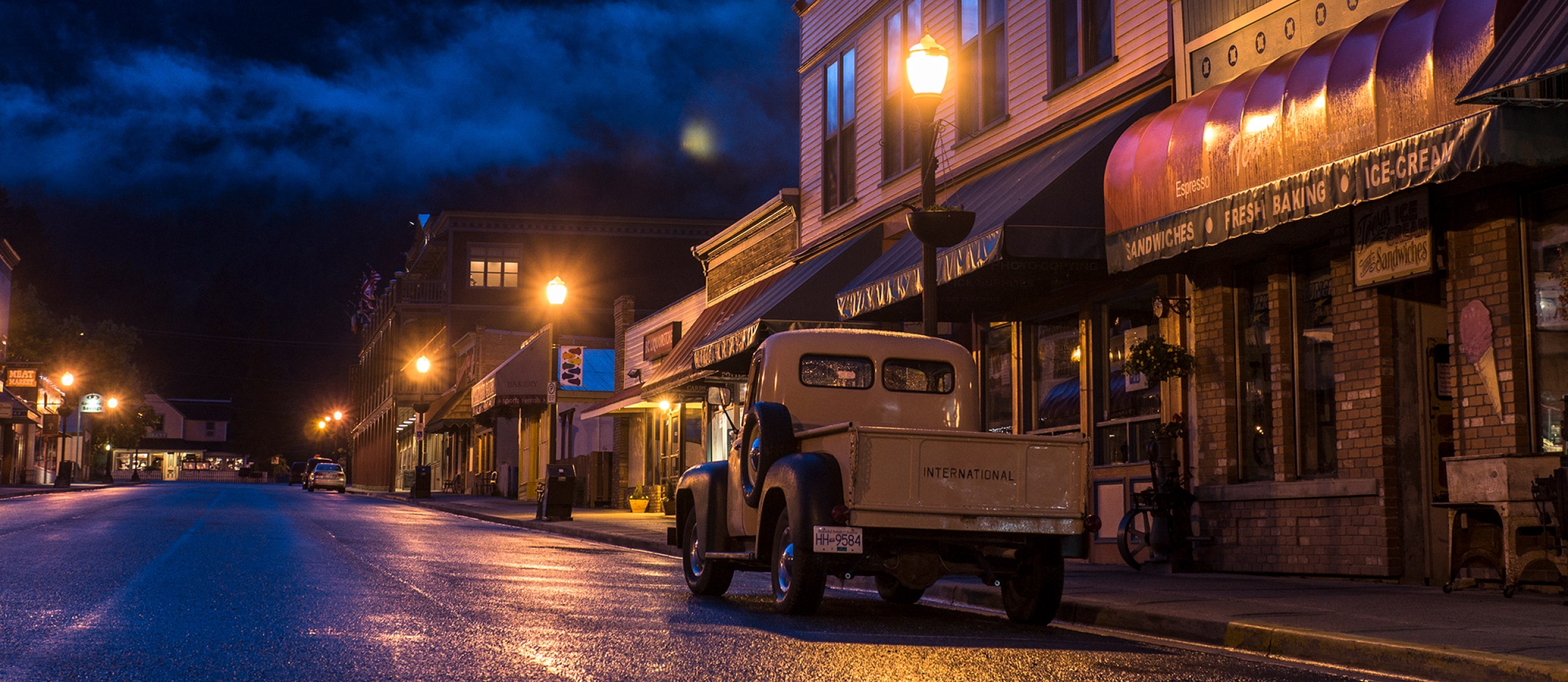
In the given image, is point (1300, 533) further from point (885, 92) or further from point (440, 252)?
point (440, 252)

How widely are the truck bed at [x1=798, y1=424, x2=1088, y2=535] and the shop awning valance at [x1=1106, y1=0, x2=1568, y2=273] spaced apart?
3090mm

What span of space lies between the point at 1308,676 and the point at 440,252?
63.4 meters

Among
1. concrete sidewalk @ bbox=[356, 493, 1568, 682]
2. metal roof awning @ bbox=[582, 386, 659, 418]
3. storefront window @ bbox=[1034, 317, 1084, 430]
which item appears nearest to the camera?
concrete sidewalk @ bbox=[356, 493, 1568, 682]

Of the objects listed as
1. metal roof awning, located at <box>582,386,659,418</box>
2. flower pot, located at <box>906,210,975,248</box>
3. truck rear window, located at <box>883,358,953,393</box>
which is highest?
flower pot, located at <box>906,210,975,248</box>

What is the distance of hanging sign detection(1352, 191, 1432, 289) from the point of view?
1184cm

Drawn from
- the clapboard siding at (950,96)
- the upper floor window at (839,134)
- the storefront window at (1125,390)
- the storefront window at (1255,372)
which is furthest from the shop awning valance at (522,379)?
the storefront window at (1255,372)

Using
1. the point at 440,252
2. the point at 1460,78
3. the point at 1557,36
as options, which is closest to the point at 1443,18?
the point at 1460,78

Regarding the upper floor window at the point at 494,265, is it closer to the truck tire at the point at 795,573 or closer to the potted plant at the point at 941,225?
the potted plant at the point at 941,225

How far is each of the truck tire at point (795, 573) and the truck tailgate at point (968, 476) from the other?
1.75 feet

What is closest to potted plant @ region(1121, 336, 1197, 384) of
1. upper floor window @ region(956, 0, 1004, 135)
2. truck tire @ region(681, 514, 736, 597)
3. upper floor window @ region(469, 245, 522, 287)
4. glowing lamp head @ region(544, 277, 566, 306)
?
truck tire @ region(681, 514, 736, 597)

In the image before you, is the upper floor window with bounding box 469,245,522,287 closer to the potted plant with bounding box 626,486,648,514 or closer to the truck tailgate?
the potted plant with bounding box 626,486,648,514

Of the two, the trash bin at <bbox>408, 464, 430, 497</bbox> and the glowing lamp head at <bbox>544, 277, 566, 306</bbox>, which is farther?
the trash bin at <bbox>408, 464, 430, 497</bbox>

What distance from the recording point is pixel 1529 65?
8.76 m

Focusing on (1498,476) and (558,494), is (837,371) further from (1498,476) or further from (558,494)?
(558,494)
